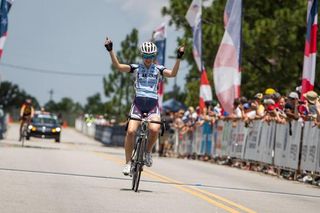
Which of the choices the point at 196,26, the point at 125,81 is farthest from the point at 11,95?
the point at 196,26

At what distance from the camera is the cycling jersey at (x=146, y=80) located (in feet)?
43.3

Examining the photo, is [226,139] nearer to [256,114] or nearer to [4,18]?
[256,114]

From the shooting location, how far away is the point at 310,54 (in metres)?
22.9

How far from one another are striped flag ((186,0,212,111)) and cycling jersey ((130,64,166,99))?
1909 cm

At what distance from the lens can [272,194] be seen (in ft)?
48.0

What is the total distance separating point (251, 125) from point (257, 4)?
68.3 feet

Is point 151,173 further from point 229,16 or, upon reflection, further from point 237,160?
point 229,16

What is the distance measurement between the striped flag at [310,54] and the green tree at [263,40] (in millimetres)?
14310

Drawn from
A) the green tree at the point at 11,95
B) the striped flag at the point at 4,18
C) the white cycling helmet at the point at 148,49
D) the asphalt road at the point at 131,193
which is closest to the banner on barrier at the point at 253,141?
the asphalt road at the point at 131,193

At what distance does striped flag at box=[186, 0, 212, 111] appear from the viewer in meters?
33.0

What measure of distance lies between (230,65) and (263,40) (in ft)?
41.0

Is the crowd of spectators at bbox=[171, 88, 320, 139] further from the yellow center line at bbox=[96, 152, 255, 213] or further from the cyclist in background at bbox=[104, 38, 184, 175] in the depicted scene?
the cyclist in background at bbox=[104, 38, 184, 175]

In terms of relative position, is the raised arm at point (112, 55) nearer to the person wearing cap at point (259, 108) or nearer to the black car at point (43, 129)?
the person wearing cap at point (259, 108)

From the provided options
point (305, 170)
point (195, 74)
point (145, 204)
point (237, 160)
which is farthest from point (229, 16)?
point (195, 74)
